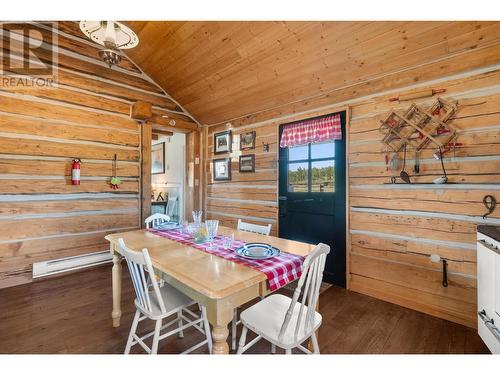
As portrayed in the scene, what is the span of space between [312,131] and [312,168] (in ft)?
1.54

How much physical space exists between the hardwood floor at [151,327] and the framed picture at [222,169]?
2.23 m

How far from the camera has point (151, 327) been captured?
2.09 meters

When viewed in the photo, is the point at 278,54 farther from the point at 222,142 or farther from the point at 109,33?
the point at 222,142

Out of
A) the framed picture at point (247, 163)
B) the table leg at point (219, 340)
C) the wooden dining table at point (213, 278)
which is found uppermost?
the framed picture at point (247, 163)

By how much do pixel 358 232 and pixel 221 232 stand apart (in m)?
1.56

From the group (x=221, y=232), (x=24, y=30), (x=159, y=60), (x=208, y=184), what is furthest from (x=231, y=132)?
(x=24, y=30)

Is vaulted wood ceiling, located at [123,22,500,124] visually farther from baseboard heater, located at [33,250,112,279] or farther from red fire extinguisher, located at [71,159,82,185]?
baseboard heater, located at [33,250,112,279]

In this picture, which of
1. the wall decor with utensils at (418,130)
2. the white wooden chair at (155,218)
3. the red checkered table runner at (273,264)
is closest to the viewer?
the red checkered table runner at (273,264)

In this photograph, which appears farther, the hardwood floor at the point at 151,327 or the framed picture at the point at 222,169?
the framed picture at the point at 222,169

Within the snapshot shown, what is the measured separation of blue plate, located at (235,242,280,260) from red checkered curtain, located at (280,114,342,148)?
1802 millimetres

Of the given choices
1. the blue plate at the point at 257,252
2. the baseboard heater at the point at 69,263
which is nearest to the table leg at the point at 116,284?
the blue plate at the point at 257,252

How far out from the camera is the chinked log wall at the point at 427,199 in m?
2.02

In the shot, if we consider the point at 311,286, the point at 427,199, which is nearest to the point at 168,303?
the point at 311,286

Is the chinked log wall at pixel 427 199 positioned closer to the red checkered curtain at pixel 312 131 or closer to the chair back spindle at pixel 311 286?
the red checkered curtain at pixel 312 131
